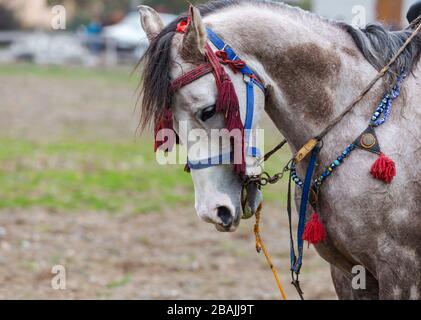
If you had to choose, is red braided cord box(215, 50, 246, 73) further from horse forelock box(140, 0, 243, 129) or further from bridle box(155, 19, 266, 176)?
horse forelock box(140, 0, 243, 129)

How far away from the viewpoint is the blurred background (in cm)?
602

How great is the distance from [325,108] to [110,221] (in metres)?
5.01

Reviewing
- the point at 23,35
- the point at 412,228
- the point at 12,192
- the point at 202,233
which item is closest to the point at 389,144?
the point at 412,228

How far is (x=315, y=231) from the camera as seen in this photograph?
332 cm

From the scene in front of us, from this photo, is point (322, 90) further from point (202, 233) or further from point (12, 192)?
point (12, 192)

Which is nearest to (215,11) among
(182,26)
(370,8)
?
(182,26)

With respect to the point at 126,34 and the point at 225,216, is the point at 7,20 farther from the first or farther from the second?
the point at 225,216

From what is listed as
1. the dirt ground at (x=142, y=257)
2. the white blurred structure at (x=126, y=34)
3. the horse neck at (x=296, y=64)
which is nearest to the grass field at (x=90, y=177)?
the dirt ground at (x=142, y=257)

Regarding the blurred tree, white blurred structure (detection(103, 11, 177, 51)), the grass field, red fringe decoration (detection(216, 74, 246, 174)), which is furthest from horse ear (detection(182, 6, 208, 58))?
the blurred tree

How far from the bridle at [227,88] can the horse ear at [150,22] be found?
0.53 feet

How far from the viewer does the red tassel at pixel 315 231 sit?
3.32m

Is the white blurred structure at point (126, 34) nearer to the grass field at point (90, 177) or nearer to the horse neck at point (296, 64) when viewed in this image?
the grass field at point (90, 177)

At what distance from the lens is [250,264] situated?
673 cm
